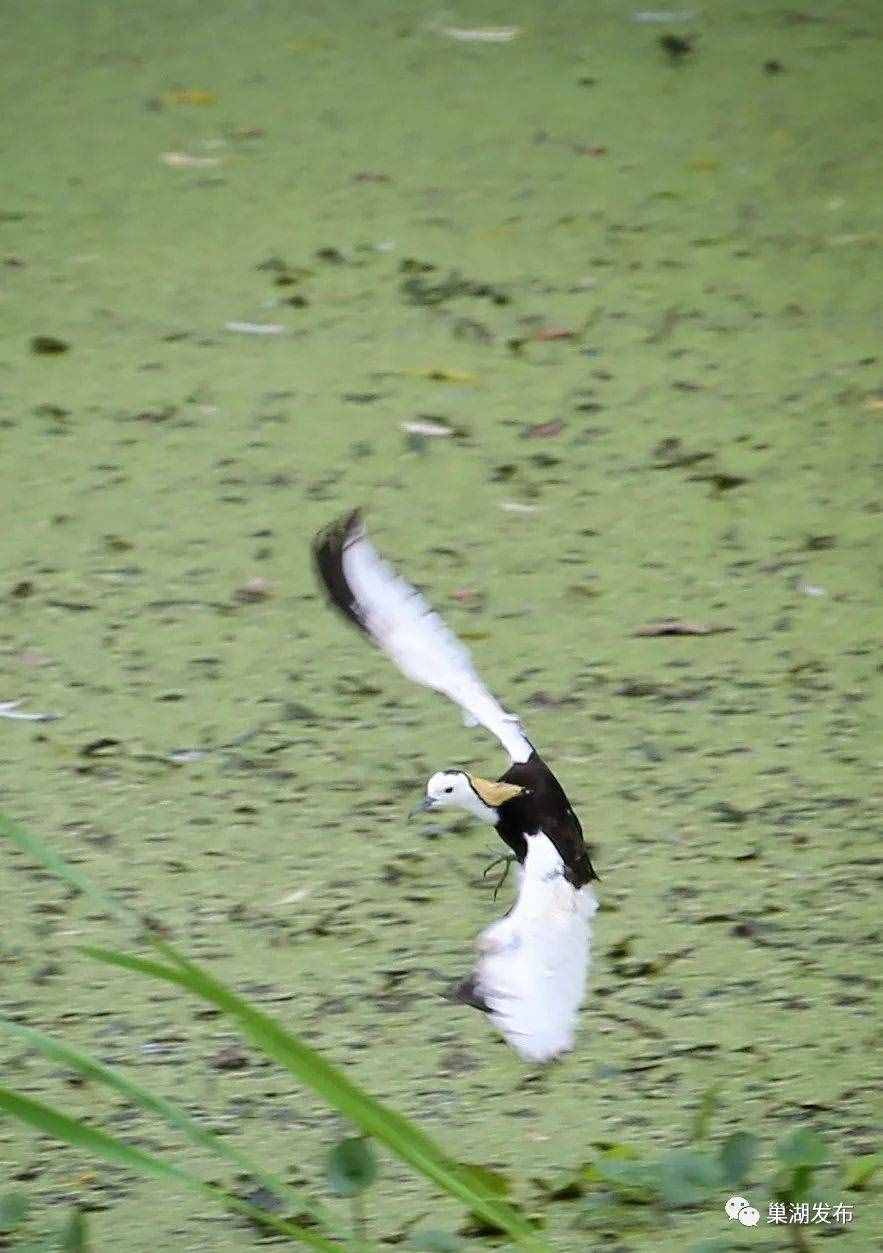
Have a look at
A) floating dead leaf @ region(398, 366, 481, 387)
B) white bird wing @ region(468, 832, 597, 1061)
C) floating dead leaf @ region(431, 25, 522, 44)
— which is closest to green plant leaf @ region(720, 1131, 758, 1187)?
white bird wing @ region(468, 832, 597, 1061)

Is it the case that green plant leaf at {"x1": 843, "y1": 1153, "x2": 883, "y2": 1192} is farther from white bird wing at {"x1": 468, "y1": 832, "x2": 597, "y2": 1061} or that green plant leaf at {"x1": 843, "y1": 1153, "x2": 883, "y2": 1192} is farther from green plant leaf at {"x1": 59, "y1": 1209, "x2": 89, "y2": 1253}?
green plant leaf at {"x1": 59, "y1": 1209, "x2": 89, "y2": 1253}

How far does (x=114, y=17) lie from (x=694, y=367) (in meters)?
1.47

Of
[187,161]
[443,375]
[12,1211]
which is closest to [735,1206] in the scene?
[12,1211]

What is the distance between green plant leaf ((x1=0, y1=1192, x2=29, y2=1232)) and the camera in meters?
1.75

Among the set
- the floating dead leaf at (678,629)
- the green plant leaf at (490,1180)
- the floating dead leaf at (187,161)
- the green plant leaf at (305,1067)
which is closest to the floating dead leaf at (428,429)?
the floating dead leaf at (678,629)

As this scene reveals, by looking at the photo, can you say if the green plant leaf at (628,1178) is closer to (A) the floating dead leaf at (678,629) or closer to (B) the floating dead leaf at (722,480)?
(A) the floating dead leaf at (678,629)

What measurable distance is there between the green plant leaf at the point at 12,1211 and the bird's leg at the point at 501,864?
52 cm

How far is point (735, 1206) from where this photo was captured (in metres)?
1.79

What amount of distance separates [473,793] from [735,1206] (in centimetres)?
42

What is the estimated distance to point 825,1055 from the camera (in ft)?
6.68

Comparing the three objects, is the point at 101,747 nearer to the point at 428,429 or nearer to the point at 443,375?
the point at 428,429

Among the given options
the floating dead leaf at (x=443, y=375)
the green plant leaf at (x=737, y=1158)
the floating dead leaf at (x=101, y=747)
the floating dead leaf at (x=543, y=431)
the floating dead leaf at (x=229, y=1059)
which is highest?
the floating dead leaf at (x=443, y=375)

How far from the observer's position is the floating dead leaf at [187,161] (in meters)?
3.83

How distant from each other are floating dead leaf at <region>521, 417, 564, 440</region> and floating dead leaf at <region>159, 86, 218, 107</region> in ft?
3.68
